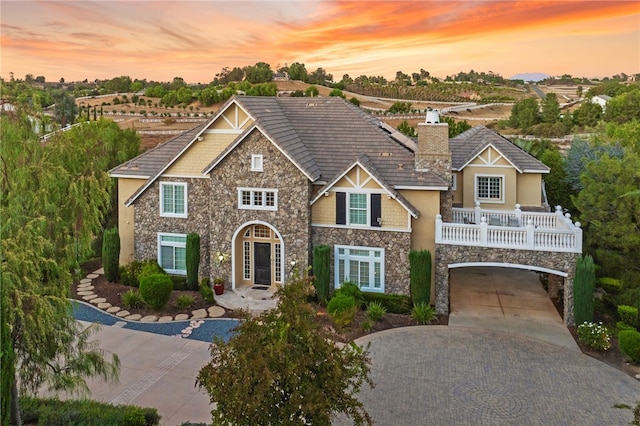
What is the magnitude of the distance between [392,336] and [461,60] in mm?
19320

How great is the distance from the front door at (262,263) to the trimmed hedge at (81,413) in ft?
34.4

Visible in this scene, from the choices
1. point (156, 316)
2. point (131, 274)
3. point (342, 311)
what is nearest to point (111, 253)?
point (131, 274)

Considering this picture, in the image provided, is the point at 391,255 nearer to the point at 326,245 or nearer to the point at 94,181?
the point at 326,245

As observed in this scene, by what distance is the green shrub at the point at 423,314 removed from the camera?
18953 mm

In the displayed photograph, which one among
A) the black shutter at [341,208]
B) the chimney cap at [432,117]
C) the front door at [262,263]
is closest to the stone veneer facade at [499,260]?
the black shutter at [341,208]

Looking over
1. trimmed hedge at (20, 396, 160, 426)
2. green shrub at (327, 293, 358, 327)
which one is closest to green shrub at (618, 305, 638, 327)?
green shrub at (327, 293, 358, 327)

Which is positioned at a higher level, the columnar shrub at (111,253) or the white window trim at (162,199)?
the white window trim at (162,199)

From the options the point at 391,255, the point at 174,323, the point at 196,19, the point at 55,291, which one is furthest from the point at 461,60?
the point at 55,291

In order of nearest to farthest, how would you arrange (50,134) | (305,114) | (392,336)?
(50,134) < (392,336) < (305,114)

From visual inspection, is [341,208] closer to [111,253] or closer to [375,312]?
[375,312]

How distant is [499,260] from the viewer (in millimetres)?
19141

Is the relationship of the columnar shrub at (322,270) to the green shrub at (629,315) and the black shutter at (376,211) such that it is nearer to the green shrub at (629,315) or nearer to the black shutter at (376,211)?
the black shutter at (376,211)

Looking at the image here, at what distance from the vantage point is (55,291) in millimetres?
10445

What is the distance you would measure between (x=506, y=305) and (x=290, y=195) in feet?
32.9
